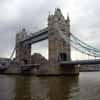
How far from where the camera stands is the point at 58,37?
7581 cm

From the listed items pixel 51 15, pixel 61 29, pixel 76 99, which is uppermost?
pixel 51 15

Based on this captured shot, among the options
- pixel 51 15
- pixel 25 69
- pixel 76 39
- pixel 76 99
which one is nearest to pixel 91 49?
pixel 76 39

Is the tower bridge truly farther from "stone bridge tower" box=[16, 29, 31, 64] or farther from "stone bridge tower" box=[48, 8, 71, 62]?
"stone bridge tower" box=[16, 29, 31, 64]

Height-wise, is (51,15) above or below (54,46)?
above

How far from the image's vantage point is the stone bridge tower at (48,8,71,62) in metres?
75.1

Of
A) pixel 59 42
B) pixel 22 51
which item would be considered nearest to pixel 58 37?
→ pixel 59 42

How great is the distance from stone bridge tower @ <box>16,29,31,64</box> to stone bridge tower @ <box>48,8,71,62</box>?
101 ft

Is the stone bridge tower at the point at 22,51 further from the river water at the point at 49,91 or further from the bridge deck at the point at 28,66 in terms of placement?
the river water at the point at 49,91

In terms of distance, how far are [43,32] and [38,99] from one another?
64.5 metres

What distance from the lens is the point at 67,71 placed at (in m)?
70.8

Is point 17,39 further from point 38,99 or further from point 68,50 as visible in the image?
point 38,99

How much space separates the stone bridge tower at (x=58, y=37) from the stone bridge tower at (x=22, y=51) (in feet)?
101

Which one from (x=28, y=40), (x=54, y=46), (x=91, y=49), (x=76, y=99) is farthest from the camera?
(x=28, y=40)

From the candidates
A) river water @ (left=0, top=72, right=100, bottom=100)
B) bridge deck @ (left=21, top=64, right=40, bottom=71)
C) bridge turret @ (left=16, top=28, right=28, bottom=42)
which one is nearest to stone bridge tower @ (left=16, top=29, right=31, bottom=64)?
bridge turret @ (left=16, top=28, right=28, bottom=42)
